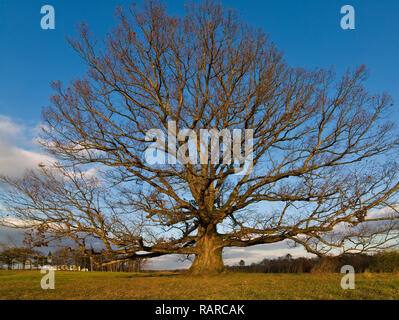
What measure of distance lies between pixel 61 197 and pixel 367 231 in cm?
1314

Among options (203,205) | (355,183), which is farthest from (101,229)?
(355,183)

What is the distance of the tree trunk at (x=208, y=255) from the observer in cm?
1545

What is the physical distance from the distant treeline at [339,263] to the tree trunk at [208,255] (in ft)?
15.6

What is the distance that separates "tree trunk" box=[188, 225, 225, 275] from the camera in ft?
50.7

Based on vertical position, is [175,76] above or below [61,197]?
above

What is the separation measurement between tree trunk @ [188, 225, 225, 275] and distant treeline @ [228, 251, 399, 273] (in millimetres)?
4746

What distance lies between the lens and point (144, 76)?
46.7ft

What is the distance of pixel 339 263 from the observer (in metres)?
14.7
